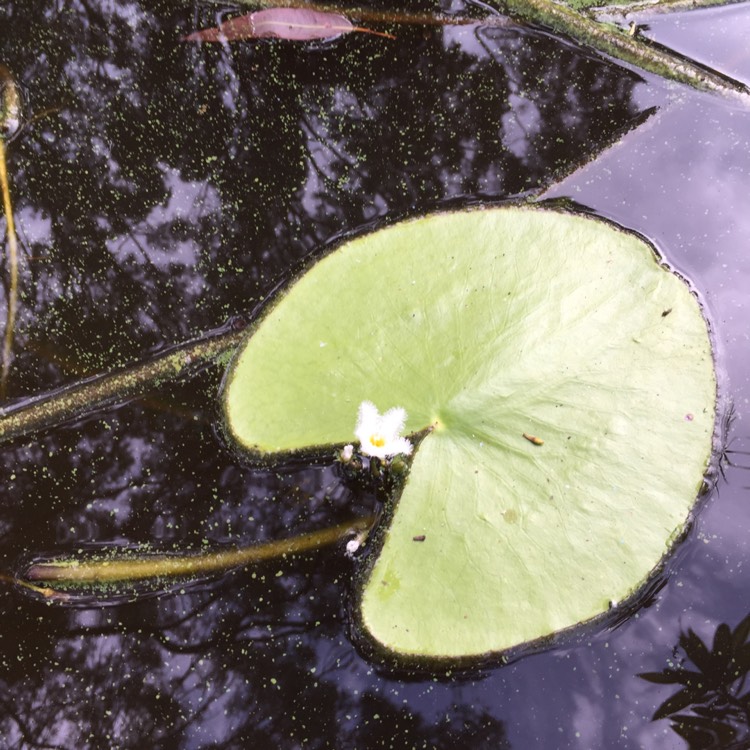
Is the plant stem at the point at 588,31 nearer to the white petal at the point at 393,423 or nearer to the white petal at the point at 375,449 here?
the white petal at the point at 393,423

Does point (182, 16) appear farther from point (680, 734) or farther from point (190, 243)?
point (680, 734)

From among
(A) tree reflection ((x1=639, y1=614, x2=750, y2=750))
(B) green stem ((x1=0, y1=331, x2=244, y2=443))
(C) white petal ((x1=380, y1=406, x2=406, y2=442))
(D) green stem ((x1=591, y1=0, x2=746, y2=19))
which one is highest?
(D) green stem ((x1=591, y1=0, x2=746, y2=19))

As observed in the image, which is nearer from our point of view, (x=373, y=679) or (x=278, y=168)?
(x=373, y=679)

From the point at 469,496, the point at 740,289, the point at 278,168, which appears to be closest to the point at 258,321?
the point at 278,168

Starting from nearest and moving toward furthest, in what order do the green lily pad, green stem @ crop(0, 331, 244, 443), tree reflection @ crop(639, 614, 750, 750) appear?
the green lily pad
tree reflection @ crop(639, 614, 750, 750)
green stem @ crop(0, 331, 244, 443)

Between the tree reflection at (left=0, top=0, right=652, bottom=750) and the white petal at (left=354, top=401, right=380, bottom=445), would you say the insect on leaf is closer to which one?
the tree reflection at (left=0, top=0, right=652, bottom=750)

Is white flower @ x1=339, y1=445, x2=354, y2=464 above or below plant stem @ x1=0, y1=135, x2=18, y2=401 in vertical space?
below

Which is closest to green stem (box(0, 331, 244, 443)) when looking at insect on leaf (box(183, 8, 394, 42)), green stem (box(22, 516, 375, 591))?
green stem (box(22, 516, 375, 591))
